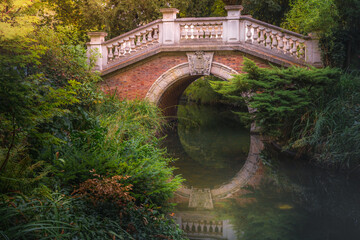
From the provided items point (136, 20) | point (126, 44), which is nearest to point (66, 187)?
point (126, 44)

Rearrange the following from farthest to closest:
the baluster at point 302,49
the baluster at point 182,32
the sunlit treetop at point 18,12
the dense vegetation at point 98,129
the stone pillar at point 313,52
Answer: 1. the baluster at point 182,32
2. the baluster at point 302,49
3. the stone pillar at point 313,52
4. the sunlit treetop at point 18,12
5. the dense vegetation at point 98,129

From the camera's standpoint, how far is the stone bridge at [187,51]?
11250 millimetres

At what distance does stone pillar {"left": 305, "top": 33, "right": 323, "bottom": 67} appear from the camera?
10.9m

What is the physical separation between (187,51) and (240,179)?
17.9 ft

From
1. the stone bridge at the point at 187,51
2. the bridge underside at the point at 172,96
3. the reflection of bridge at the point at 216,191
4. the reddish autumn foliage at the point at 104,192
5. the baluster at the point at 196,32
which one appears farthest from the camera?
the bridge underside at the point at 172,96

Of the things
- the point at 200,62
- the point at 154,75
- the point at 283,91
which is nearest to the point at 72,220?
the point at 283,91

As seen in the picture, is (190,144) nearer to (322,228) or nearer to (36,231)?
(322,228)

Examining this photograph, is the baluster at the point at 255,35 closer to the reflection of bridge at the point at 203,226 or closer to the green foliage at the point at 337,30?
the green foliage at the point at 337,30

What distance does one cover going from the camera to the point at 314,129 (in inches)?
335

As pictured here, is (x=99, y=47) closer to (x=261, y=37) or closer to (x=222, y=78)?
(x=222, y=78)

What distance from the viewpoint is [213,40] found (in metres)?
11.9

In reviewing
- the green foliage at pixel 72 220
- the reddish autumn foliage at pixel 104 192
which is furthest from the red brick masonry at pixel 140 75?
the green foliage at pixel 72 220

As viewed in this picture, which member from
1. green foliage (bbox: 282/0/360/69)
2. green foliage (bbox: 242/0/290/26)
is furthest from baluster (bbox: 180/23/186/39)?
green foliage (bbox: 242/0/290/26)

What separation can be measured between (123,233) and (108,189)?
53 centimetres
